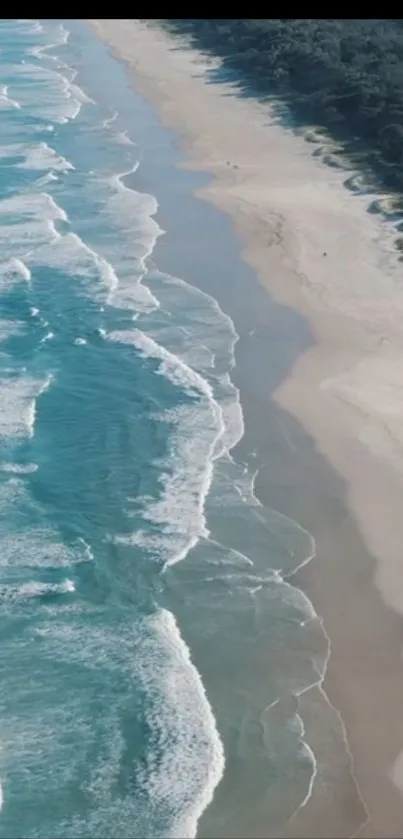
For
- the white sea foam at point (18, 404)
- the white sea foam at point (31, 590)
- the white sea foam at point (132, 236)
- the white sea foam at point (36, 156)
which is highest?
the white sea foam at point (31, 590)

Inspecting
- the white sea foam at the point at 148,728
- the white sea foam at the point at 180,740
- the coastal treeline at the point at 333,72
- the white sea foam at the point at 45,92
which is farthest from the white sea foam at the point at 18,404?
the white sea foam at the point at 45,92

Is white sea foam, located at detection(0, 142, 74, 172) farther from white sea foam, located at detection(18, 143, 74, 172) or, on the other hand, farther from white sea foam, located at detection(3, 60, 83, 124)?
white sea foam, located at detection(3, 60, 83, 124)

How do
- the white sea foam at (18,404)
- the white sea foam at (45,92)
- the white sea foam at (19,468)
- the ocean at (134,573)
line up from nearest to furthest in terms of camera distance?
1. the ocean at (134,573)
2. the white sea foam at (19,468)
3. the white sea foam at (18,404)
4. the white sea foam at (45,92)

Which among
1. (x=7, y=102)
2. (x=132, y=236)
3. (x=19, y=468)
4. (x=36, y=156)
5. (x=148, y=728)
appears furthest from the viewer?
(x=7, y=102)

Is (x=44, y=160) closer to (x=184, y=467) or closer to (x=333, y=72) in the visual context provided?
(x=333, y=72)

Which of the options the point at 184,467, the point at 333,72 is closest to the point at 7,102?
the point at 333,72

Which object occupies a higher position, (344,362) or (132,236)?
(344,362)

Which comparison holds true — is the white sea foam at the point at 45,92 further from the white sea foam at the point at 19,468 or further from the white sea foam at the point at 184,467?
the white sea foam at the point at 19,468
